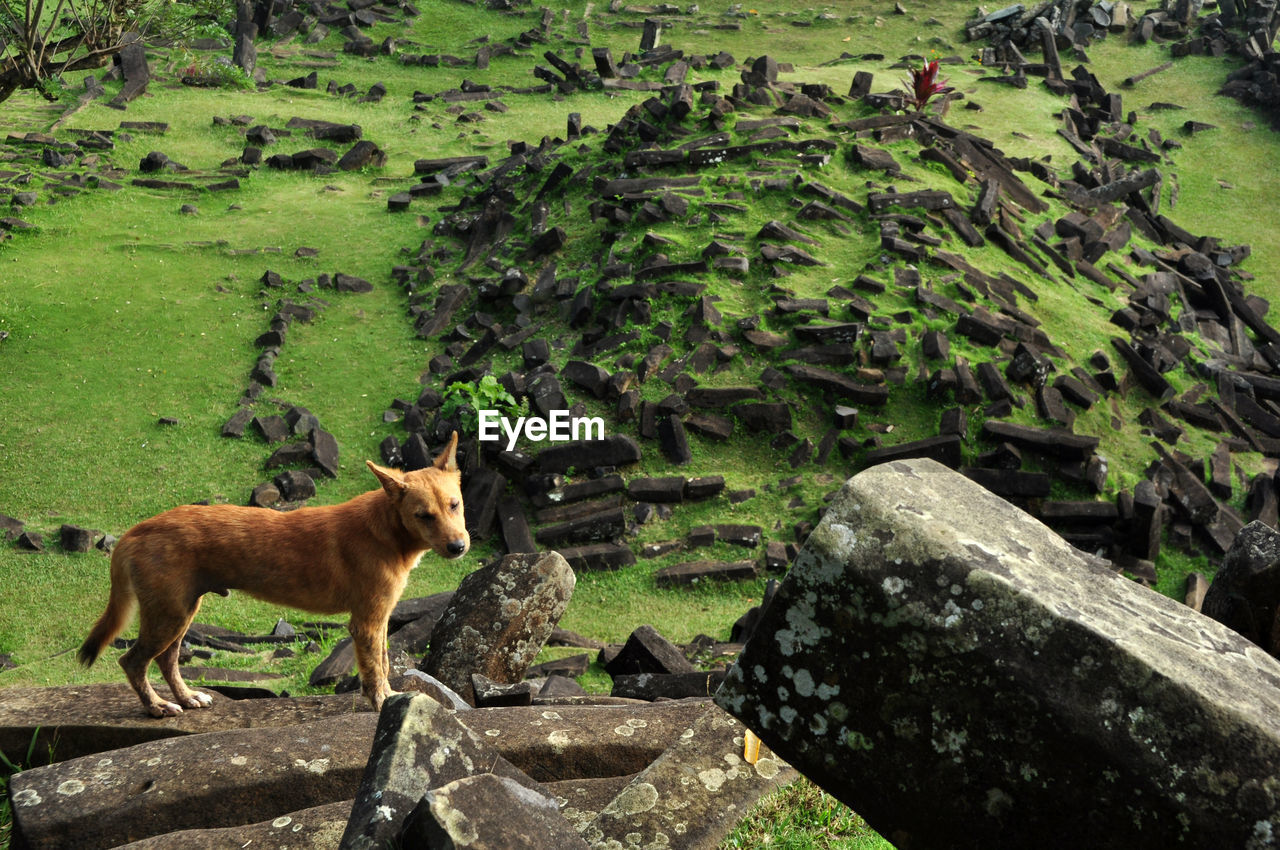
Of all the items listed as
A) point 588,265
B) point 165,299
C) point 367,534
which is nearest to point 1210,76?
point 588,265

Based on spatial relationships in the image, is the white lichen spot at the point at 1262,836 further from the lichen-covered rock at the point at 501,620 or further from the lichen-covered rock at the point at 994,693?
the lichen-covered rock at the point at 501,620

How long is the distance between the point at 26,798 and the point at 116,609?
2013 millimetres

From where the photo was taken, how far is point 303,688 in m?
8.12

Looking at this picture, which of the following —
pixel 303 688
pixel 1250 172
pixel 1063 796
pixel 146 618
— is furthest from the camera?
pixel 1250 172

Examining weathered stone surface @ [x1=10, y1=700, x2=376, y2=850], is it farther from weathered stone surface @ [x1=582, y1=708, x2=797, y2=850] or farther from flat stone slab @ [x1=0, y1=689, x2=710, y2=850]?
weathered stone surface @ [x1=582, y1=708, x2=797, y2=850]

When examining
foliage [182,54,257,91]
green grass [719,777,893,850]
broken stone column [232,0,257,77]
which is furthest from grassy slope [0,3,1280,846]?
green grass [719,777,893,850]

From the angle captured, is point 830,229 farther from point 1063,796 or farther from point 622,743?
point 1063,796

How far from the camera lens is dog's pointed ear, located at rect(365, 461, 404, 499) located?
6.30m

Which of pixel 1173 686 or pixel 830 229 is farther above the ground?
pixel 1173 686

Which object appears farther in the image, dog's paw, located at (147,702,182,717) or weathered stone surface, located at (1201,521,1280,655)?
dog's paw, located at (147,702,182,717)

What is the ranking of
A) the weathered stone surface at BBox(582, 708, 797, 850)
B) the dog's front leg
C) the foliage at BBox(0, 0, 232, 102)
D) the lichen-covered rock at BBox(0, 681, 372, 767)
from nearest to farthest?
1. the weathered stone surface at BBox(582, 708, 797, 850)
2. the lichen-covered rock at BBox(0, 681, 372, 767)
3. the dog's front leg
4. the foliage at BBox(0, 0, 232, 102)

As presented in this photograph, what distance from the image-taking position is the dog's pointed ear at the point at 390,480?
6297 millimetres

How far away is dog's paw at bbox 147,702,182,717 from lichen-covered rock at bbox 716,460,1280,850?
3.76 meters

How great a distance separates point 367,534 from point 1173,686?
16.3 feet
